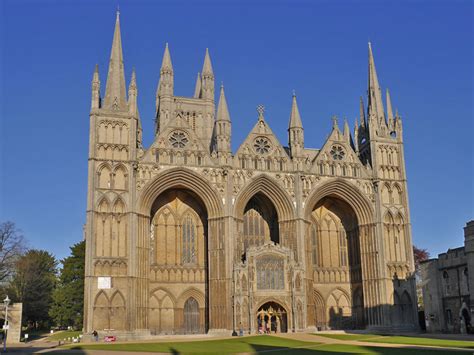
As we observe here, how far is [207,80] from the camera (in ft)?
271

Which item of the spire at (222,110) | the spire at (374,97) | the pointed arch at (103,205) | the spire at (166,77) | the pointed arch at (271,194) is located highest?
the spire at (166,77)

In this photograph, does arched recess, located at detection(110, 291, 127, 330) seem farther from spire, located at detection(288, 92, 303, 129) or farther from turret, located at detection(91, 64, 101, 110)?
spire, located at detection(288, 92, 303, 129)

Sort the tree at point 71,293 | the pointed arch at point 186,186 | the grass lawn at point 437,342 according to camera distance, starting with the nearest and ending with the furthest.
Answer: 1. the grass lawn at point 437,342
2. the pointed arch at point 186,186
3. the tree at point 71,293

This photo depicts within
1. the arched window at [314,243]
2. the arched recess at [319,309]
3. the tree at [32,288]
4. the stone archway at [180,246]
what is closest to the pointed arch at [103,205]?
the stone archway at [180,246]

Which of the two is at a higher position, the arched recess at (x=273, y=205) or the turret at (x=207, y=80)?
the turret at (x=207, y=80)

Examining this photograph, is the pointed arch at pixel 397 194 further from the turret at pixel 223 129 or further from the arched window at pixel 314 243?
the turret at pixel 223 129

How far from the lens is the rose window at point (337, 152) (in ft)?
194

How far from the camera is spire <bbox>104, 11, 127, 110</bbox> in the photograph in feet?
175

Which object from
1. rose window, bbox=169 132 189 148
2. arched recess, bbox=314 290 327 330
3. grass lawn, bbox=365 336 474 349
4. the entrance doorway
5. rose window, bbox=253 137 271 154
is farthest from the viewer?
arched recess, bbox=314 290 327 330

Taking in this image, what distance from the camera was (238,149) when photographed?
5553cm

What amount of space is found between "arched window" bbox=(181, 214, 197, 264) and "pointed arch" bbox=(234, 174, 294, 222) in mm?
5587

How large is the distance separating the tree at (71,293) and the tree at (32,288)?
360 cm

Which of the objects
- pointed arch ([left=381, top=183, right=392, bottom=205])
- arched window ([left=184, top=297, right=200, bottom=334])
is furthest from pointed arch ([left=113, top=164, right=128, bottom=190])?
pointed arch ([left=381, top=183, right=392, bottom=205])

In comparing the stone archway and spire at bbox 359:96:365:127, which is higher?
spire at bbox 359:96:365:127
